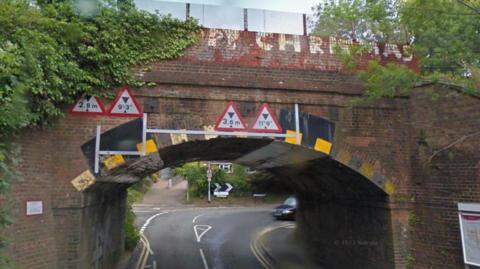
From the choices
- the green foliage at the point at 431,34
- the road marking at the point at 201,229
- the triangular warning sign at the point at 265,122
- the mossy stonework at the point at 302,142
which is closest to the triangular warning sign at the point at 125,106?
the mossy stonework at the point at 302,142

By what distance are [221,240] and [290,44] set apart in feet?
40.5

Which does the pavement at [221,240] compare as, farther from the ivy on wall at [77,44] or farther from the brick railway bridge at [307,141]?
the ivy on wall at [77,44]

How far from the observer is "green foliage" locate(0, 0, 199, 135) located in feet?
23.5

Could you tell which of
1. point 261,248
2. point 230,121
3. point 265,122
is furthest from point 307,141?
point 261,248

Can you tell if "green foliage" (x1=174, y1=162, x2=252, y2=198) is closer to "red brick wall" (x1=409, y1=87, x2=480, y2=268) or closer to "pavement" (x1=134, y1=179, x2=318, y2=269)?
"pavement" (x1=134, y1=179, x2=318, y2=269)

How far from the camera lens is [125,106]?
8.58 m

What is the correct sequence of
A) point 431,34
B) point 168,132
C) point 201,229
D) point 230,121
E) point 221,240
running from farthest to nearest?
1. point 201,229
2. point 221,240
3. point 230,121
4. point 168,132
5. point 431,34

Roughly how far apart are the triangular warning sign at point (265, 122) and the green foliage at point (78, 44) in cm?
233

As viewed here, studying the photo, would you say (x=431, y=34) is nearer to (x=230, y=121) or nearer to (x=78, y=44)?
(x=230, y=121)

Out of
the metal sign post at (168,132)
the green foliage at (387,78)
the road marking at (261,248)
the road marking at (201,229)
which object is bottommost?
the road marking at (261,248)

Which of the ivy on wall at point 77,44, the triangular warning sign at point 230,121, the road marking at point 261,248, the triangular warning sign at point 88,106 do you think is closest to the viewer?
the ivy on wall at point 77,44

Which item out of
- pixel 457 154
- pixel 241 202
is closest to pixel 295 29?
pixel 457 154

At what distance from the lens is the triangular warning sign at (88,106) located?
8352 mm

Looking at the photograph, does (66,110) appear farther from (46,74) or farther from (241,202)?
(241,202)
